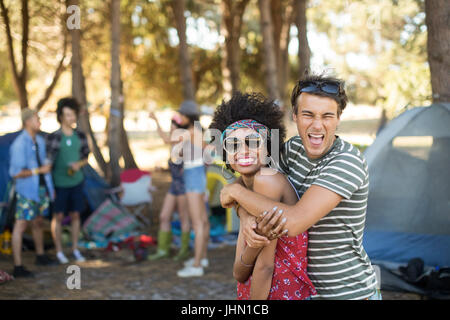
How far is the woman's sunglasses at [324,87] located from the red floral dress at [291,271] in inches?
21.7

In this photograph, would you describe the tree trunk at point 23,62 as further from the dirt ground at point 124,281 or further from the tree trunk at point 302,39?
the tree trunk at point 302,39

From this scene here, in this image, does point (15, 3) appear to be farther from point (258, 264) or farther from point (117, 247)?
point (258, 264)

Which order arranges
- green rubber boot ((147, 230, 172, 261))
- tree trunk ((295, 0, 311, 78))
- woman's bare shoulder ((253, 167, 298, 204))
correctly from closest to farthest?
woman's bare shoulder ((253, 167, 298, 204))
green rubber boot ((147, 230, 172, 261))
tree trunk ((295, 0, 311, 78))

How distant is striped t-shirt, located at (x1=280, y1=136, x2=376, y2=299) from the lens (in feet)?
5.45

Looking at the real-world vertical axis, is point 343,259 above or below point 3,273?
above

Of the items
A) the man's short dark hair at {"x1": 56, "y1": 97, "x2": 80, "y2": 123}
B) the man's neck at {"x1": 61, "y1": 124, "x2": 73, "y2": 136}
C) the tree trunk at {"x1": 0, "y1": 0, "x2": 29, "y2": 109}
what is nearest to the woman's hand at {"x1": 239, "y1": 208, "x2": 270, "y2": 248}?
Result: the man's short dark hair at {"x1": 56, "y1": 97, "x2": 80, "y2": 123}

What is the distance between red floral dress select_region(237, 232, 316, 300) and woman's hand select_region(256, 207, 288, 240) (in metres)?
0.16

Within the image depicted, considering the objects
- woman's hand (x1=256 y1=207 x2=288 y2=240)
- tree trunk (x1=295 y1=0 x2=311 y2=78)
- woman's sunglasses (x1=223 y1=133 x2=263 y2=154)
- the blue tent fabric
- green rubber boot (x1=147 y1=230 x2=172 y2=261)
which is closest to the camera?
woman's hand (x1=256 y1=207 x2=288 y2=240)

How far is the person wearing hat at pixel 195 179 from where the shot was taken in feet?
17.3

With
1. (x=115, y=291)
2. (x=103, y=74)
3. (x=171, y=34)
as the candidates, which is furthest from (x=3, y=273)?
(x=103, y=74)

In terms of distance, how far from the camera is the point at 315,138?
176 cm

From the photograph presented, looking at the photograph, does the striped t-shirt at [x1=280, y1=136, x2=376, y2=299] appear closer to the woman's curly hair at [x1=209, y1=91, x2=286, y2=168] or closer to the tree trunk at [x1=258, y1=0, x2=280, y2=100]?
the woman's curly hair at [x1=209, y1=91, x2=286, y2=168]
